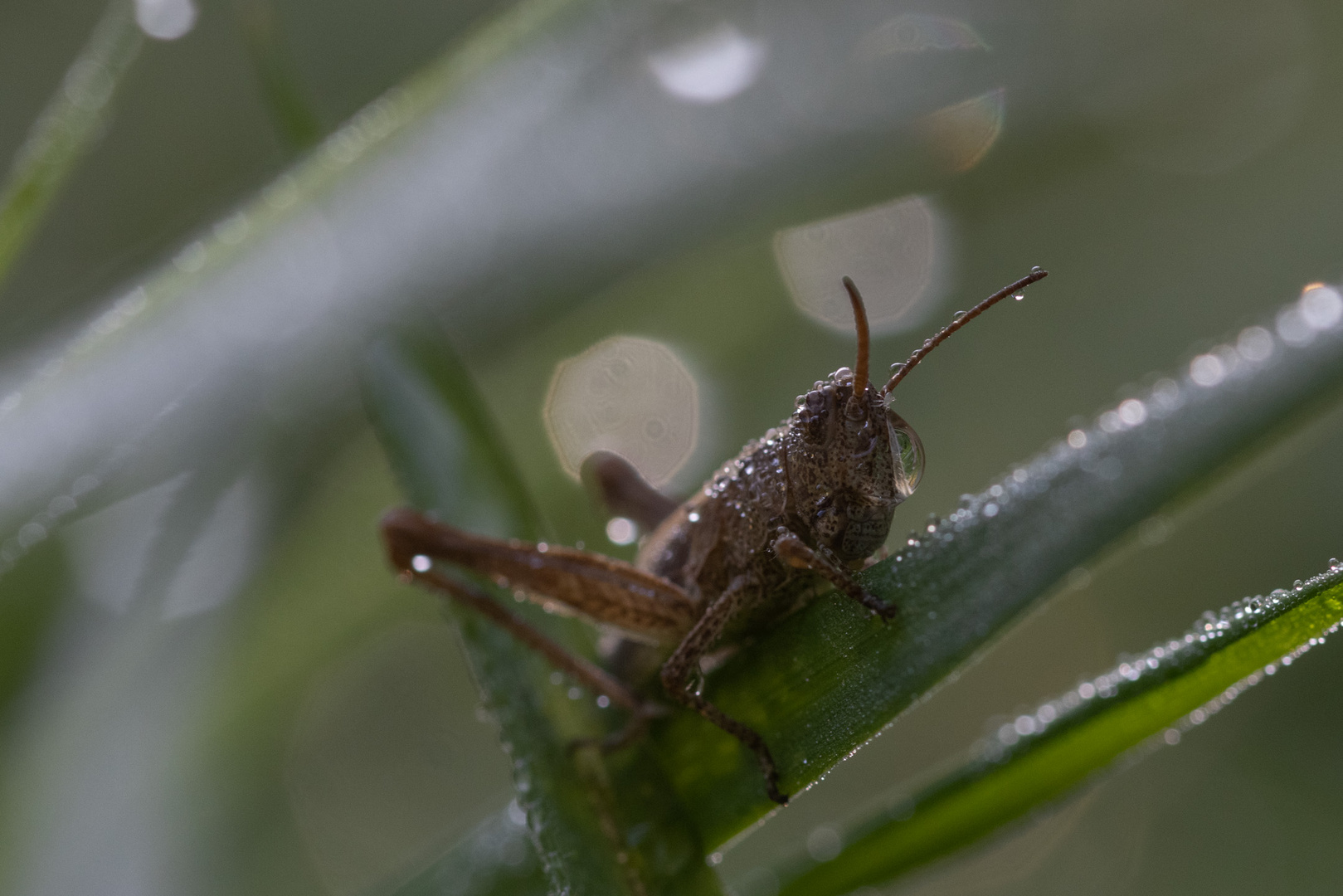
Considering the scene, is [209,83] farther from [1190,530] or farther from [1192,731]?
[1192,731]

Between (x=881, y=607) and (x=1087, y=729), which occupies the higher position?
(x=881, y=607)

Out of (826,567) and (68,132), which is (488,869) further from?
(68,132)

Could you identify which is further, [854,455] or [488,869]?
[854,455]

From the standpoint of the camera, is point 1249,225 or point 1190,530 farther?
point 1190,530

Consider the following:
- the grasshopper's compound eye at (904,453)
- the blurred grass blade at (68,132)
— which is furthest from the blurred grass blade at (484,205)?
the grasshopper's compound eye at (904,453)

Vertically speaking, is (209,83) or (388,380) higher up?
(209,83)

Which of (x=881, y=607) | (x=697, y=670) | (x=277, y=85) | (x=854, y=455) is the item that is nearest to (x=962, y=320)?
(x=854, y=455)

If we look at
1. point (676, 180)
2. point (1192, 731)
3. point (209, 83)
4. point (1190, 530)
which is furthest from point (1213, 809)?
point (209, 83)
